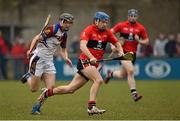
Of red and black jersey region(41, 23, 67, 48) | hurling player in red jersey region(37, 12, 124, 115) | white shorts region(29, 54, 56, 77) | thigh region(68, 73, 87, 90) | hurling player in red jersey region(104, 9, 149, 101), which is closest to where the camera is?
hurling player in red jersey region(37, 12, 124, 115)

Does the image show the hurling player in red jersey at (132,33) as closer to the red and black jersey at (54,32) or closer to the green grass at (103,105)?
the green grass at (103,105)

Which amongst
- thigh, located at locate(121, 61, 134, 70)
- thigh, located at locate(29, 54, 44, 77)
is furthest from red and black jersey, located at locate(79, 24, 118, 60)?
thigh, located at locate(121, 61, 134, 70)

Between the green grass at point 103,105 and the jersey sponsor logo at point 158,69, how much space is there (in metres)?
7.58

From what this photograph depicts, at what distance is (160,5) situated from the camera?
1788 inches

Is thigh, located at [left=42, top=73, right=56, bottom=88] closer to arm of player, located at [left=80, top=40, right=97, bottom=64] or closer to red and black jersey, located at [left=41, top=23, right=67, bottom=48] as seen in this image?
red and black jersey, located at [left=41, top=23, right=67, bottom=48]

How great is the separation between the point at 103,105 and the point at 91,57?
301 centimetres

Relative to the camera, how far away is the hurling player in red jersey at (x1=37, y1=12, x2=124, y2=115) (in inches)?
655

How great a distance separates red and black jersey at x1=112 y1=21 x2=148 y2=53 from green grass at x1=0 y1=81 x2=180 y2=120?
56.7 inches

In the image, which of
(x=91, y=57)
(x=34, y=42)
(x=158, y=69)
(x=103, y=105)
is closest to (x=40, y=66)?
(x=34, y=42)

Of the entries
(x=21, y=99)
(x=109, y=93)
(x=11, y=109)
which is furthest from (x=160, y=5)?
(x=11, y=109)

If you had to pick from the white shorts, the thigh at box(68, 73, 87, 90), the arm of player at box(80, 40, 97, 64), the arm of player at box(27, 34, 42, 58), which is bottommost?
the thigh at box(68, 73, 87, 90)

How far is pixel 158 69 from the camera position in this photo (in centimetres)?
3425

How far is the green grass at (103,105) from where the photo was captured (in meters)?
16.1

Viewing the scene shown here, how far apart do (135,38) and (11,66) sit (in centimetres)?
1412
